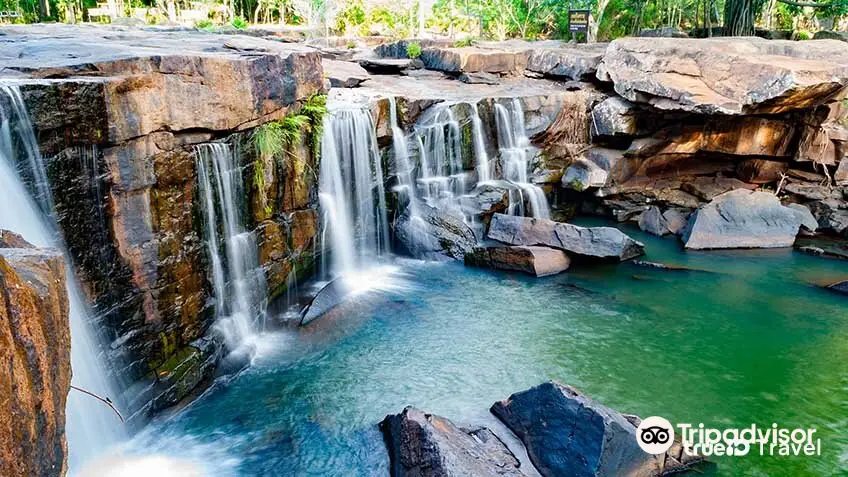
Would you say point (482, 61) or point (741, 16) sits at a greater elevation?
point (741, 16)

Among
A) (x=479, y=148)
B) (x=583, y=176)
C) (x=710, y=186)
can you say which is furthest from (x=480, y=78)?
(x=710, y=186)

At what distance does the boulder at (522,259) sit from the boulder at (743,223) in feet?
11.2

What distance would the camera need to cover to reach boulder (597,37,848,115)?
40.4ft

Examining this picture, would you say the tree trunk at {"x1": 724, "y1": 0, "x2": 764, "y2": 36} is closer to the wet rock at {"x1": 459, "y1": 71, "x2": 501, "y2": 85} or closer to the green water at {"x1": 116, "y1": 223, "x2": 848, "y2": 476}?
the wet rock at {"x1": 459, "y1": 71, "x2": 501, "y2": 85}

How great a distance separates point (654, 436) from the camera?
627 cm

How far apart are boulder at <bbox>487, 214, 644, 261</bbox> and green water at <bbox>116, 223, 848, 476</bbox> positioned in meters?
0.48

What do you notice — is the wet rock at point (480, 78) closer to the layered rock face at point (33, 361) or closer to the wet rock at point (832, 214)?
the wet rock at point (832, 214)

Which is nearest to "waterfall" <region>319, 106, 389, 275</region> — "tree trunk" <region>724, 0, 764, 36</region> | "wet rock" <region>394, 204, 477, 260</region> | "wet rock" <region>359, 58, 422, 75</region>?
"wet rock" <region>394, 204, 477, 260</region>

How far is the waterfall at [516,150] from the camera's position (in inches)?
564

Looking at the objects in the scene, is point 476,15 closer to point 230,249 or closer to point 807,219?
point 807,219

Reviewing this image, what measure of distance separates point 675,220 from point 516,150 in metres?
3.93

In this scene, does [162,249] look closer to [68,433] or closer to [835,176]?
[68,433]

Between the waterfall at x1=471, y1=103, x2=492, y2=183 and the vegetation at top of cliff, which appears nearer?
the waterfall at x1=471, y1=103, x2=492, y2=183

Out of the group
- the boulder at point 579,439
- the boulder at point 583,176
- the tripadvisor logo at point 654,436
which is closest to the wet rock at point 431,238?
the boulder at point 583,176
